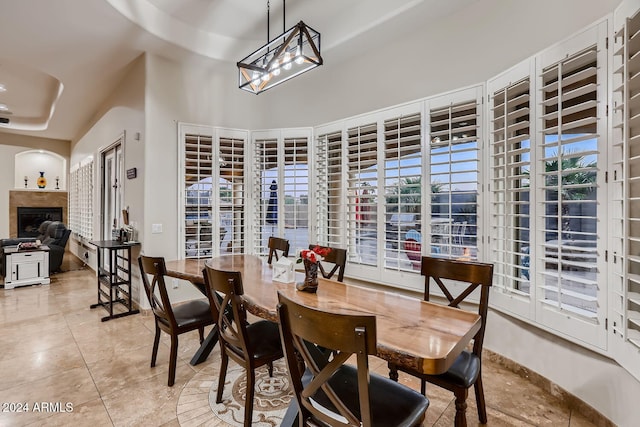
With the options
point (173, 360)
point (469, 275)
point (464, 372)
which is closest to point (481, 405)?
point (464, 372)

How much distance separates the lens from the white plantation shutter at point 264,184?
444 cm

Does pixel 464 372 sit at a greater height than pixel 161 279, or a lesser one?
lesser

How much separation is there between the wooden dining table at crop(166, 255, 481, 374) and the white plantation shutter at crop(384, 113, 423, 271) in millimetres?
1182

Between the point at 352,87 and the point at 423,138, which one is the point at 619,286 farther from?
the point at 352,87

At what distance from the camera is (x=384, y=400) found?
1.40 m

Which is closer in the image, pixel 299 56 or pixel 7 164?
pixel 299 56

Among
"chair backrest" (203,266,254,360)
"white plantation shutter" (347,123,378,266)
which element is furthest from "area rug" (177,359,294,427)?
"white plantation shutter" (347,123,378,266)

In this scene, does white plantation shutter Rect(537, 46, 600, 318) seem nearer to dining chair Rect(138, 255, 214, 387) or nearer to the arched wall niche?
dining chair Rect(138, 255, 214, 387)

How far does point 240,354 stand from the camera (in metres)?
1.97

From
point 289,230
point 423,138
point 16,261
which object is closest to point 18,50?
point 16,261

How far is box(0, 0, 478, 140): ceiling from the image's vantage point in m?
3.09

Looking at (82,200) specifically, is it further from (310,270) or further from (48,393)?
(310,270)

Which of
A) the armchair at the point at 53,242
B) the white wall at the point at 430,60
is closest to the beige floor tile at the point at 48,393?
the white wall at the point at 430,60

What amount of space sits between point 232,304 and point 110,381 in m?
1.59
